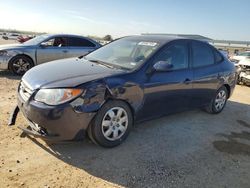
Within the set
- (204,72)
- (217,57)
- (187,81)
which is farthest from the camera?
(217,57)

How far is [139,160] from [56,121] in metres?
1.24

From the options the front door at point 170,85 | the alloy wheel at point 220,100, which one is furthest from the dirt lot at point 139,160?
the alloy wheel at point 220,100

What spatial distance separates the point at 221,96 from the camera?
6.51m

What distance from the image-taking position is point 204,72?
5703 mm

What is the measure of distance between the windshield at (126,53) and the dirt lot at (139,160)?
3.94 feet

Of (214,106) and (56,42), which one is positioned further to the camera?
(56,42)

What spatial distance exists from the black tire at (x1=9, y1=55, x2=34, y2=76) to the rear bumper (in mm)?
5964

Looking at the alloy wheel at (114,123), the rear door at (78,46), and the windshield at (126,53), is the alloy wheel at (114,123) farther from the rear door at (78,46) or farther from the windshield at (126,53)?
the rear door at (78,46)

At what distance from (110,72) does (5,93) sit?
3.68 m

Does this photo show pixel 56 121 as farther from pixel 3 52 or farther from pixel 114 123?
pixel 3 52

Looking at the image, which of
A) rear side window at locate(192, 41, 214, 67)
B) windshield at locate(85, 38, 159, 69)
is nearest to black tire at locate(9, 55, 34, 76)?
windshield at locate(85, 38, 159, 69)

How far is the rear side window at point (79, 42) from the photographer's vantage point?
10.4m

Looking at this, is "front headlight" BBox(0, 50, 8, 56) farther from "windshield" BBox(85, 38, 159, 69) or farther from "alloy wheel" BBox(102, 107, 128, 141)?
"alloy wheel" BBox(102, 107, 128, 141)

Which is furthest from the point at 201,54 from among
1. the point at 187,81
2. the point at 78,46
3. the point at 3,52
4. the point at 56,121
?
the point at 3,52
